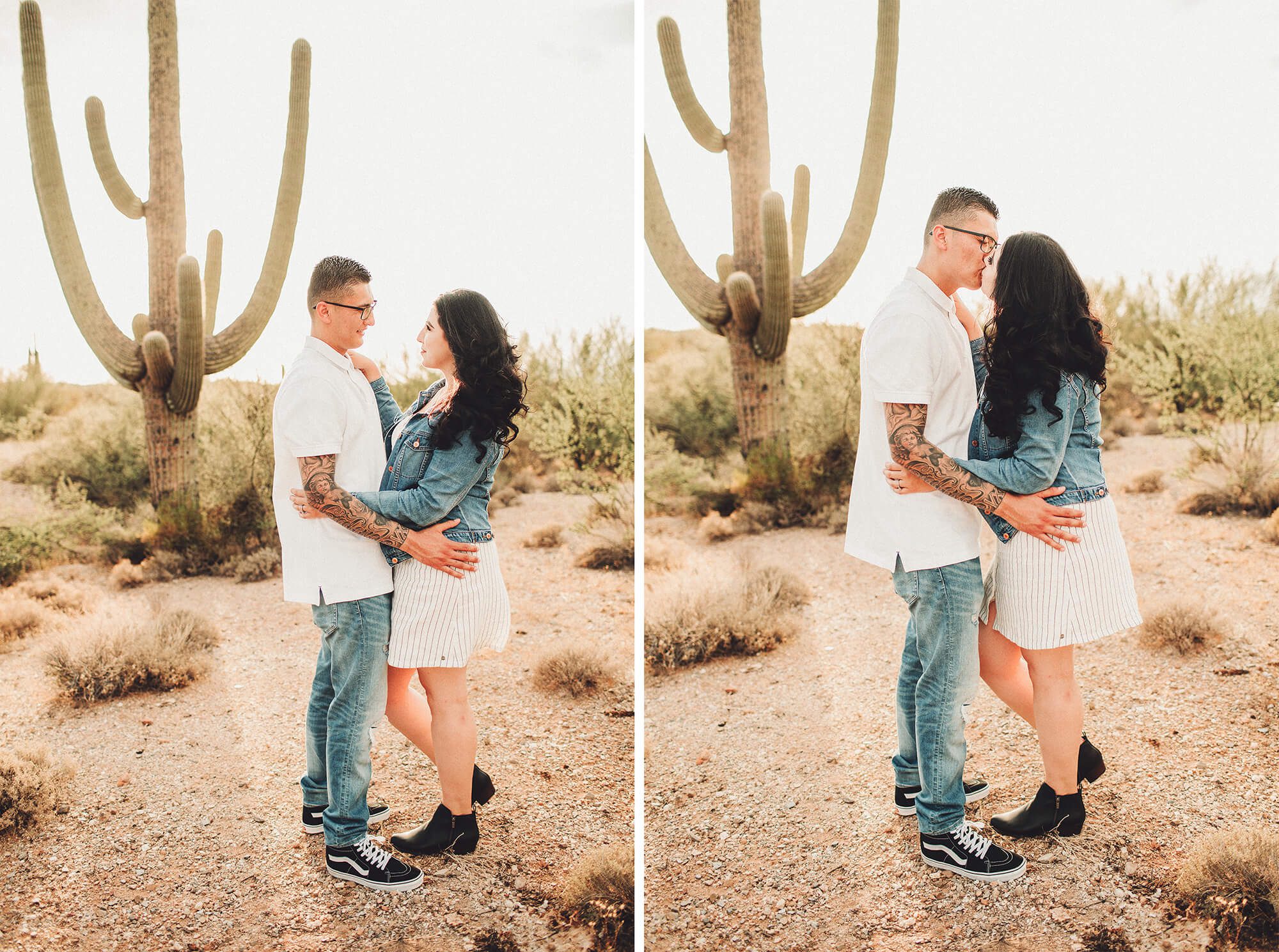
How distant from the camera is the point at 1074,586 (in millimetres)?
2570

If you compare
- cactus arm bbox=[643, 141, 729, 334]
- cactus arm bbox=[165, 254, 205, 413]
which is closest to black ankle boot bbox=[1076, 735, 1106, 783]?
cactus arm bbox=[643, 141, 729, 334]

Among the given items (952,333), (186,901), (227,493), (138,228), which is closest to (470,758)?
(186,901)

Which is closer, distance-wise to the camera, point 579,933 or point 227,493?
point 579,933

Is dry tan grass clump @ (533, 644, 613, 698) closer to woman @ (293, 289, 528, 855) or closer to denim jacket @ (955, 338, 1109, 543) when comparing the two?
woman @ (293, 289, 528, 855)

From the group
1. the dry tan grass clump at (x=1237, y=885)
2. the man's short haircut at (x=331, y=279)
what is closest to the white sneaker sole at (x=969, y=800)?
the dry tan grass clump at (x=1237, y=885)

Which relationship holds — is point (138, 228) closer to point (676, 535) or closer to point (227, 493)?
point (227, 493)

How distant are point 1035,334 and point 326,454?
198 cm

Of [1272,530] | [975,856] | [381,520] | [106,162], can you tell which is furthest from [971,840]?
[106,162]

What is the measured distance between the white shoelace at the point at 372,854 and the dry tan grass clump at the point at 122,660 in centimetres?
176

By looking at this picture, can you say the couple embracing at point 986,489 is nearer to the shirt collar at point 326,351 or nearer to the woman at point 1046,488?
the woman at point 1046,488

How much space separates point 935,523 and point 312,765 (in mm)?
2108

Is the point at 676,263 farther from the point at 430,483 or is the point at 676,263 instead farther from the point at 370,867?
the point at 370,867

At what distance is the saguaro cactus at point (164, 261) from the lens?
4.58 m

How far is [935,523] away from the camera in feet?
8.26
